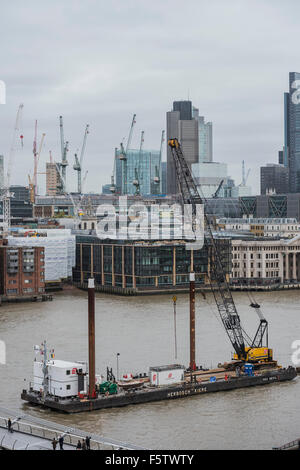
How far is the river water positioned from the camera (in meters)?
18.2

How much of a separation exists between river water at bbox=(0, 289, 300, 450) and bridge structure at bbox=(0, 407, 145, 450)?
5.33 feet

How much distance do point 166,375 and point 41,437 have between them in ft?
20.1

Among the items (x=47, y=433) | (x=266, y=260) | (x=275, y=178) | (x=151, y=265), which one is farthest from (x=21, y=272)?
(x=275, y=178)

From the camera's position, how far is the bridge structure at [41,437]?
15.1 metres

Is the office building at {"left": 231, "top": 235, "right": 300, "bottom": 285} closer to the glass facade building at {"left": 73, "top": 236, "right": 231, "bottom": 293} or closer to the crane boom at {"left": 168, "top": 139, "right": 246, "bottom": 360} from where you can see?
the glass facade building at {"left": 73, "top": 236, "right": 231, "bottom": 293}

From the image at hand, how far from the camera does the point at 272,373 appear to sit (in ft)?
75.8

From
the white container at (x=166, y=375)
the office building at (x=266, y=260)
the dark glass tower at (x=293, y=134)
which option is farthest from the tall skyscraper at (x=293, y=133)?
the white container at (x=166, y=375)

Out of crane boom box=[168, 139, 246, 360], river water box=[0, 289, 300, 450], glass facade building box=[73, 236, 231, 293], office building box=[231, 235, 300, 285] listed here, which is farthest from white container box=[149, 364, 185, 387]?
office building box=[231, 235, 300, 285]

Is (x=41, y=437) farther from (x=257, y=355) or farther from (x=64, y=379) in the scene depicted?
(x=257, y=355)

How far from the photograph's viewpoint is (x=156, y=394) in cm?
2088
